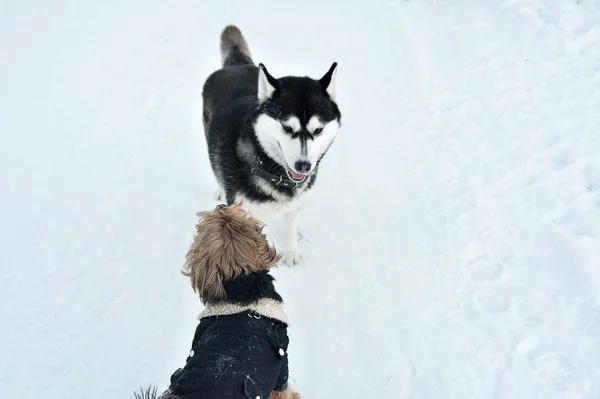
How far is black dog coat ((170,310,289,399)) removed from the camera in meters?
2.29

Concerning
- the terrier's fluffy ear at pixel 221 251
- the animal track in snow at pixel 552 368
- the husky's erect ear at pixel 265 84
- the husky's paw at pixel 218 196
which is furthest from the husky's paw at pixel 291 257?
the animal track in snow at pixel 552 368

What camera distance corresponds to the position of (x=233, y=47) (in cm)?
582

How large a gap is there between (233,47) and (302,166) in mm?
2884

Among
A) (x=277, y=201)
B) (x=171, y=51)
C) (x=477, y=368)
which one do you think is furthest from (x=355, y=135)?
(x=171, y=51)

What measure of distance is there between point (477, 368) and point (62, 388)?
351cm

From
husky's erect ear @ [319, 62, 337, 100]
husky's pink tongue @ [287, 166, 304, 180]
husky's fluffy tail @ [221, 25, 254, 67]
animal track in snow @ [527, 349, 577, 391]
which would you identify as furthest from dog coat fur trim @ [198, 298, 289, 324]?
husky's fluffy tail @ [221, 25, 254, 67]

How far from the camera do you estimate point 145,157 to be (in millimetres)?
6129

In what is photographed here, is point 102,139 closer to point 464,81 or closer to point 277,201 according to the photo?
point 277,201

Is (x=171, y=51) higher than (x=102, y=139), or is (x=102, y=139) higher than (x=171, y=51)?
(x=171, y=51)

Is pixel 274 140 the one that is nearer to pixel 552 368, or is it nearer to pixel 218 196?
pixel 218 196

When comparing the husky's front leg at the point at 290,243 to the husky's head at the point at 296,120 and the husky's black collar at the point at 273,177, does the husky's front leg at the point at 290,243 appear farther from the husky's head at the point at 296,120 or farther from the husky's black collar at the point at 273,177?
the husky's head at the point at 296,120

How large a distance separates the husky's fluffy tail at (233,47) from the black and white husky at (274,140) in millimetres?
932

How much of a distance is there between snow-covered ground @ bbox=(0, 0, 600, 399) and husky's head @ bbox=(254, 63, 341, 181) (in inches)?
56.1

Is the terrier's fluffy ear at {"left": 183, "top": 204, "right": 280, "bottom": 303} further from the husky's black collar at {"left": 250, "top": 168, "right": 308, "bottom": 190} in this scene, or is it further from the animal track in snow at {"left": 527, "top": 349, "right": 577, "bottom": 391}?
the animal track in snow at {"left": 527, "top": 349, "right": 577, "bottom": 391}
